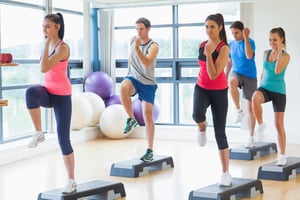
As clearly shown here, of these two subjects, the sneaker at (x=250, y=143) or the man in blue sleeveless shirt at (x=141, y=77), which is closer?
the man in blue sleeveless shirt at (x=141, y=77)

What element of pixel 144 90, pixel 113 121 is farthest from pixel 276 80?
pixel 113 121

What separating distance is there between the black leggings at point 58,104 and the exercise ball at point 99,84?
4.46 meters

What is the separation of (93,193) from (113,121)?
3.87 metres

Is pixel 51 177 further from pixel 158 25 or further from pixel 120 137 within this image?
pixel 158 25

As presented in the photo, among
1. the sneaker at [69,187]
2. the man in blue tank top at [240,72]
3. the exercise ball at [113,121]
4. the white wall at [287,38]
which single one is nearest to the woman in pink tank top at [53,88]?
the sneaker at [69,187]

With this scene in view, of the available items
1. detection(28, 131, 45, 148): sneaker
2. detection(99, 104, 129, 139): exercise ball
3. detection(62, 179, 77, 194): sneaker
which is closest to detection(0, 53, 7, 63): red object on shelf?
detection(28, 131, 45, 148): sneaker

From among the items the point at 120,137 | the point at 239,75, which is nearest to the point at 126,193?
the point at 239,75

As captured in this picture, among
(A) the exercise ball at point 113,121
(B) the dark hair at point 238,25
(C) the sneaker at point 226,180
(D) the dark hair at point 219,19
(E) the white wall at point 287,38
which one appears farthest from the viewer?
(A) the exercise ball at point 113,121

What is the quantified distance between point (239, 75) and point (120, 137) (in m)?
2.83

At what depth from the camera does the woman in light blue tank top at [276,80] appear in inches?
217

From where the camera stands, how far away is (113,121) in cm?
Answer: 852

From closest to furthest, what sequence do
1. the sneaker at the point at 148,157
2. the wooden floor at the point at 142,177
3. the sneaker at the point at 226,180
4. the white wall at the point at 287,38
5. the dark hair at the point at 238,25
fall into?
the sneaker at the point at 226,180, the wooden floor at the point at 142,177, the sneaker at the point at 148,157, the dark hair at the point at 238,25, the white wall at the point at 287,38

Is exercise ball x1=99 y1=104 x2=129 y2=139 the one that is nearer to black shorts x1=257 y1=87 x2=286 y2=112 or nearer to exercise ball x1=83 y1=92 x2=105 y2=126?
exercise ball x1=83 y1=92 x2=105 y2=126

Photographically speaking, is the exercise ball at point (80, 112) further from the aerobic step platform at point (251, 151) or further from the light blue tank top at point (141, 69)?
the aerobic step platform at point (251, 151)
